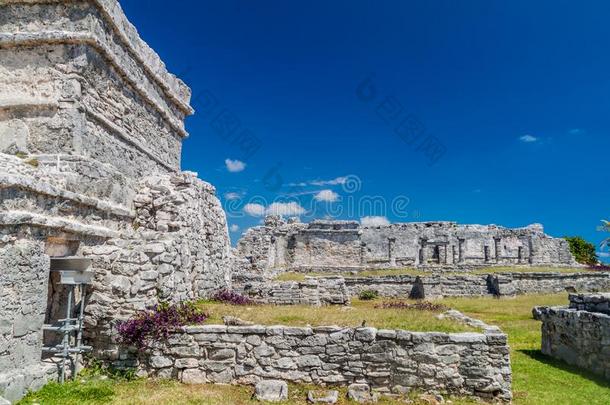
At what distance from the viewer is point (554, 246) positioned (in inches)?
1695

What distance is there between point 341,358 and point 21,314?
5.51 m

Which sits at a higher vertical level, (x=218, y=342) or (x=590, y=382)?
(x=218, y=342)

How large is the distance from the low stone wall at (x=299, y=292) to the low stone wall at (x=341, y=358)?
21.7 ft

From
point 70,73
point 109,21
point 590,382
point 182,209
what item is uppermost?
point 109,21

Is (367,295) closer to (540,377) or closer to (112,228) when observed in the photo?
(540,377)

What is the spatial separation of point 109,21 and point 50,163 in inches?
158

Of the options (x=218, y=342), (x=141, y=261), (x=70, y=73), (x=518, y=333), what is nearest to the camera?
(x=218, y=342)

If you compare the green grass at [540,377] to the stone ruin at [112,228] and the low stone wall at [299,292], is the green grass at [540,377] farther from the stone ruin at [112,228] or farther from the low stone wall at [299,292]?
the low stone wall at [299,292]

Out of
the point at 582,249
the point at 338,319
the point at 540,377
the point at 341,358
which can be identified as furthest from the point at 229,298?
the point at 582,249

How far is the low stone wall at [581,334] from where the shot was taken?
938 centimetres

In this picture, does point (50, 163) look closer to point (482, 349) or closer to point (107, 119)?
point (107, 119)

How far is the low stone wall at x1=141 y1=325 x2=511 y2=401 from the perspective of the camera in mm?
7594

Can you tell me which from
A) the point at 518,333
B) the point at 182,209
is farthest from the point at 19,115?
the point at 518,333

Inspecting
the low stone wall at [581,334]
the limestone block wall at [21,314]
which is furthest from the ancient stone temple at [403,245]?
the limestone block wall at [21,314]
